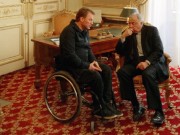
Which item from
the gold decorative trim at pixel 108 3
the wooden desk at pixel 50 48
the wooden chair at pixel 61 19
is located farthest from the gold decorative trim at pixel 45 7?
the wooden desk at pixel 50 48

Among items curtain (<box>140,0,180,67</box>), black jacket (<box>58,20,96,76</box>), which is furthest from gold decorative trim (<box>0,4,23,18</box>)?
curtain (<box>140,0,180,67</box>)

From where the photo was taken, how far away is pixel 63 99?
3082 mm

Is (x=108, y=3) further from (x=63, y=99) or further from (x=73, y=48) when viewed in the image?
(x=73, y=48)

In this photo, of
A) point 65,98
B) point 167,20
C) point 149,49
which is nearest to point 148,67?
point 149,49

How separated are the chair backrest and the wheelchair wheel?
1119 millimetres

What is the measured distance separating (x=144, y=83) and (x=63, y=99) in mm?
876

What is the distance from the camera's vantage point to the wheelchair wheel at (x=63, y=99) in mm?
2409

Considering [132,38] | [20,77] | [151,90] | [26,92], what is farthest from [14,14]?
[151,90]

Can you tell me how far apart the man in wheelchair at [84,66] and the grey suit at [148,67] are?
0.19m

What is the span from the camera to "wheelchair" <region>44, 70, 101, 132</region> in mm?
2388

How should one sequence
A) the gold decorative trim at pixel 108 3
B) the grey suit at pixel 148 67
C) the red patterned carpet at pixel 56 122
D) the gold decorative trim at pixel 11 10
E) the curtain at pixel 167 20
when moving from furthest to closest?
the gold decorative trim at pixel 108 3 → the curtain at pixel 167 20 → the gold decorative trim at pixel 11 10 → the grey suit at pixel 148 67 → the red patterned carpet at pixel 56 122

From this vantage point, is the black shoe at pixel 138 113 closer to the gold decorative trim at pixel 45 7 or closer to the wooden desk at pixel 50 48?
the wooden desk at pixel 50 48

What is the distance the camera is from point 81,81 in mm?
2502

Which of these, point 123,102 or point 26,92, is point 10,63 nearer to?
point 26,92
